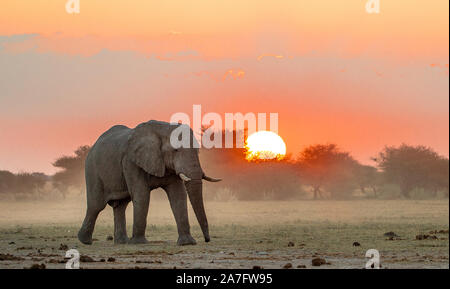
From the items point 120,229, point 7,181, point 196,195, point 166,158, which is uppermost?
point 7,181

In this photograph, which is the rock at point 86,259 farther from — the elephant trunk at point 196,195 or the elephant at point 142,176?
the elephant trunk at point 196,195

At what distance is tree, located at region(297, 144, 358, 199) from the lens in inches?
3420

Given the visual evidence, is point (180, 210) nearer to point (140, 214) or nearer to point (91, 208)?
point (140, 214)

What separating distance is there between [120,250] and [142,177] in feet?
6.48

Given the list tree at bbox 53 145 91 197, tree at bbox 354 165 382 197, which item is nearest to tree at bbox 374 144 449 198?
tree at bbox 354 165 382 197

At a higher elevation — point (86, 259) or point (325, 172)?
point (325, 172)

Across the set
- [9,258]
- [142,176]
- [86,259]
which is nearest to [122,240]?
[142,176]

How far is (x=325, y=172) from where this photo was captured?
87250mm

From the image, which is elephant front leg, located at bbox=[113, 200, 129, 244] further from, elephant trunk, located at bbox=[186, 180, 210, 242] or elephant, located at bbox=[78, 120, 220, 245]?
elephant trunk, located at bbox=[186, 180, 210, 242]

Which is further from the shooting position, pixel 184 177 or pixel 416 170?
pixel 416 170

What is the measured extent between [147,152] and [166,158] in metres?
0.44

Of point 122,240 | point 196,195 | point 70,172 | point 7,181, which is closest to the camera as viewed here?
point 196,195
